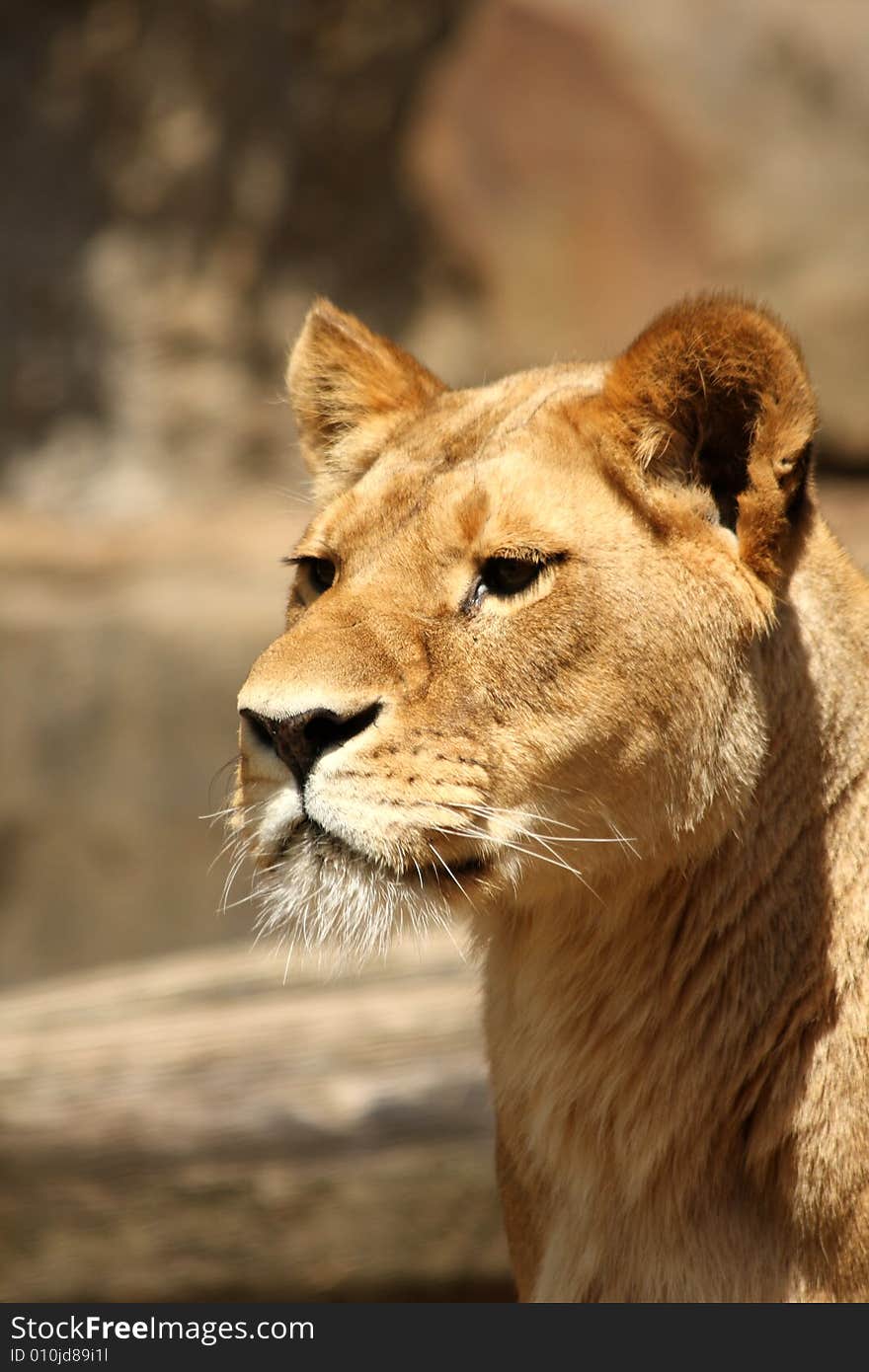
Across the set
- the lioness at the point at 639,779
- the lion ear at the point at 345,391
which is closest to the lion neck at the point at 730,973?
Result: the lioness at the point at 639,779

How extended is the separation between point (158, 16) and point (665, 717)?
8.45 m

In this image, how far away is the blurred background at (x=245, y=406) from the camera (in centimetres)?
368

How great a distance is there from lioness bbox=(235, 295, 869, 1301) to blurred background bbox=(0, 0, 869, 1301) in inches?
55.2

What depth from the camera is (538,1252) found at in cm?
254

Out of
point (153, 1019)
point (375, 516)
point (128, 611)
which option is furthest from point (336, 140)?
point (375, 516)

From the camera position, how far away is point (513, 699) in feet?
7.16

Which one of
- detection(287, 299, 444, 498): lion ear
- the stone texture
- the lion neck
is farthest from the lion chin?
the stone texture

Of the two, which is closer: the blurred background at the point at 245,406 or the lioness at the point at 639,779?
the lioness at the point at 639,779

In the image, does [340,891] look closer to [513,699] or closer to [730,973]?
[513,699]

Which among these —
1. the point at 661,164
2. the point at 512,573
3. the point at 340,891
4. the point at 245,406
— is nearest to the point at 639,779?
the point at 512,573

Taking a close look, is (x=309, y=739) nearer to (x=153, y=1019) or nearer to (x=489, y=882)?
(x=489, y=882)

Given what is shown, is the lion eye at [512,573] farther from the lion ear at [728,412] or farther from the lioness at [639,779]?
the lion ear at [728,412]

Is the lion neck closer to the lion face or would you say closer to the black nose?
the lion face

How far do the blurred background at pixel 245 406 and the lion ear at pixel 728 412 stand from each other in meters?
1.90
